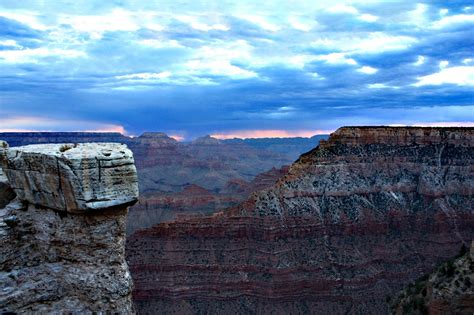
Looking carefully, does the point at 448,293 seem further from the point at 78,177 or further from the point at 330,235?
the point at 330,235

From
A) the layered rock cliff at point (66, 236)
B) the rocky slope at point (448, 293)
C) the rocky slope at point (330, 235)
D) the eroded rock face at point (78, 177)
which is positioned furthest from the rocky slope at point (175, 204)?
the eroded rock face at point (78, 177)

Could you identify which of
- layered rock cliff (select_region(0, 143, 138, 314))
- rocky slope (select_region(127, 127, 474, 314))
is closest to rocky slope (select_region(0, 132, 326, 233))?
rocky slope (select_region(127, 127, 474, 314))

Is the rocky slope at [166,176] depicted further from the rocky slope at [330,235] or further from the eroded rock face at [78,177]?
the eroded rock face at [78,177]

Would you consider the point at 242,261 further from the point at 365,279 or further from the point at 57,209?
the point at 57,209

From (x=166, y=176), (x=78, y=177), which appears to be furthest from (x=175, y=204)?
(x=78, y=177)

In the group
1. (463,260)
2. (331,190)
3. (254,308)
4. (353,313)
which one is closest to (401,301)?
(463,260)
